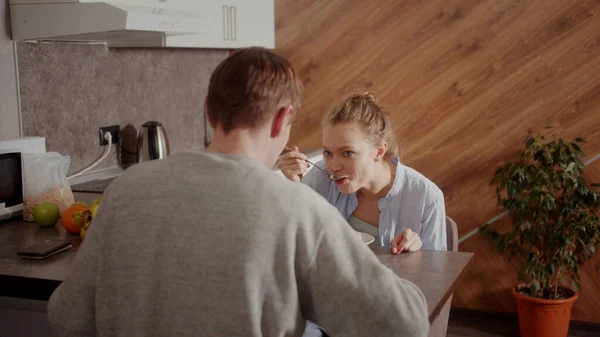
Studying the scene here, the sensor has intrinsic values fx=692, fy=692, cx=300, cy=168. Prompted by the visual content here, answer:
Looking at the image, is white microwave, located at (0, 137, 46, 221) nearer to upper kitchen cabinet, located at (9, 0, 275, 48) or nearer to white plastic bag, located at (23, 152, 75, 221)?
white plastic bag, located at (23, 152, 75, 221)

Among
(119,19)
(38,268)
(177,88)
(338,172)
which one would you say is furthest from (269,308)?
(177,88)

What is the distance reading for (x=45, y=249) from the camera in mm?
1771

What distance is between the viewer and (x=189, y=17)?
2.80 meters

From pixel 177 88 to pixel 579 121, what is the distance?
6.83ft

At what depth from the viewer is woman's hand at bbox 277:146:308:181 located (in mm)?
2367

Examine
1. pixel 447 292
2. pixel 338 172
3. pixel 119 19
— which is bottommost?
pixel 447 292

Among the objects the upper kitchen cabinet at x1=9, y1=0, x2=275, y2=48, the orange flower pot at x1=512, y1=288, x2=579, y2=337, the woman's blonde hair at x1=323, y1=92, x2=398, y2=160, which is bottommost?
the orange flower pot at x1=512, y1=288, x2=579, y2=337

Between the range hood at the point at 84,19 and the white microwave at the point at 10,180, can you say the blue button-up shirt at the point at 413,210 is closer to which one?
the range hood at the point at 84,19

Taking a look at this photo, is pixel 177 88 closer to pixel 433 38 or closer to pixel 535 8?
pixel 433 38

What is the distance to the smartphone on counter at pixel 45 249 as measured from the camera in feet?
5.73

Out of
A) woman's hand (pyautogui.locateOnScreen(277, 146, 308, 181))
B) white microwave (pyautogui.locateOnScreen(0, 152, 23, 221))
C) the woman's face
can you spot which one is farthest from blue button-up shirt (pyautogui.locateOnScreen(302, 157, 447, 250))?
white microwave (pyautogui.locateOnScreen(0, 152, 23, 221))

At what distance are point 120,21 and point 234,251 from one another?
5.15 feet

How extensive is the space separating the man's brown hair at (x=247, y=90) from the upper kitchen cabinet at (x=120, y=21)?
134 cm

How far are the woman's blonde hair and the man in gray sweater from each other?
1.09 m
